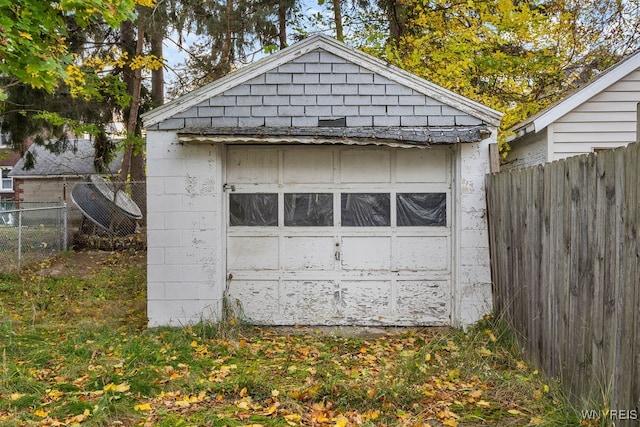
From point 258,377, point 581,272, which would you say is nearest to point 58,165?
point 258,377

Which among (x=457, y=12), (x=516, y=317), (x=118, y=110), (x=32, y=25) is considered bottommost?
(x=516, y=317)

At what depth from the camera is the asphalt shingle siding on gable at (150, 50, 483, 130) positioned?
6.10m

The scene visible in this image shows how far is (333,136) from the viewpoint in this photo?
19.1 ft

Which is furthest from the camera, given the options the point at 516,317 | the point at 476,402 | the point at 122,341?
the point at 122,341

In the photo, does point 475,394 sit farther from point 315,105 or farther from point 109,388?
Result: point 315,105

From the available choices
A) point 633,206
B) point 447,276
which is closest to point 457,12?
point 447,276

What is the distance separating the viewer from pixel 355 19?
43.4 feet

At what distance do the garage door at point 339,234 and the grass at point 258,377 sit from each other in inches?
15.7

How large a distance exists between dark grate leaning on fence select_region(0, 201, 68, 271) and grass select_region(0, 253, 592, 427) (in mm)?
3902

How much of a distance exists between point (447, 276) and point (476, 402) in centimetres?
242

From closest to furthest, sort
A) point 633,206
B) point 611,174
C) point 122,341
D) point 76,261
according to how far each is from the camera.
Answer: point 633,206
point 611,174
point 122,341
point 76,261

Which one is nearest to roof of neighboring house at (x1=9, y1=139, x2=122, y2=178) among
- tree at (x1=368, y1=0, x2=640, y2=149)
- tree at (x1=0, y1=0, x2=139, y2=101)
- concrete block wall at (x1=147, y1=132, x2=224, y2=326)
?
tree at (x1=368, y1=0, x2=640, y2=149)

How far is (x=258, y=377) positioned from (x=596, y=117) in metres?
6.68

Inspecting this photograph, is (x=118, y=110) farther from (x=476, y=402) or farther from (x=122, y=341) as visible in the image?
(x=476, y=402)
